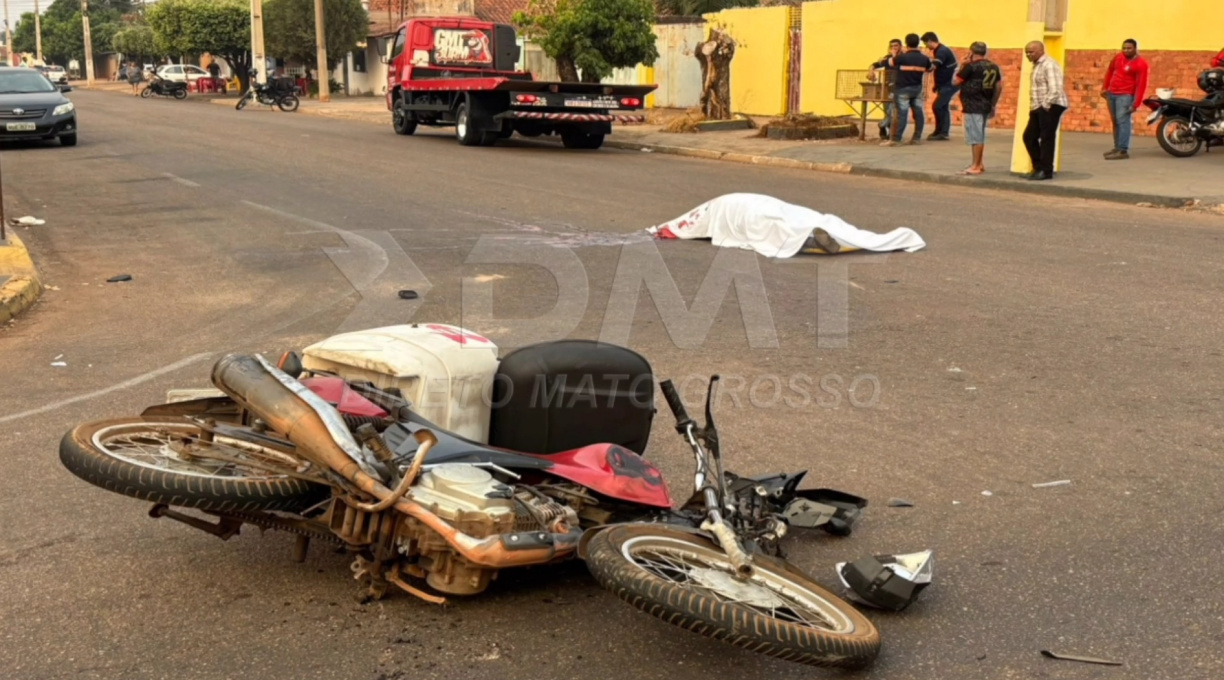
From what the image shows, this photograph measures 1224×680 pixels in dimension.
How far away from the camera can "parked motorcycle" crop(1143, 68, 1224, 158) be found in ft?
56.5

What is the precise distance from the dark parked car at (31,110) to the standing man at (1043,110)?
651 inches

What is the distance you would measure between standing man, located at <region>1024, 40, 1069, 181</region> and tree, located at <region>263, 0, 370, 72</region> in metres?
43.4

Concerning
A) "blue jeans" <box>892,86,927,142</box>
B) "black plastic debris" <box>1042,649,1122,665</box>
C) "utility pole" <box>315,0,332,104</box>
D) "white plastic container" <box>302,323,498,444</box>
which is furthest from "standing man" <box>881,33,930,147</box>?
"utility pole" <box>315,0,332,104</box>

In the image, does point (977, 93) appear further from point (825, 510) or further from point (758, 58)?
point (758, 58)

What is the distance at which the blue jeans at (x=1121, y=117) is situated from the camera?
17.6m

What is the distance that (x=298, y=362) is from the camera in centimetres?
435

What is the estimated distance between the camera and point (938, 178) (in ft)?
56.3

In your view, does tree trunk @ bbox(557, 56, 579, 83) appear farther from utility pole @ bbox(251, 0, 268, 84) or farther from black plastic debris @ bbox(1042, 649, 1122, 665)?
black plastic debris @ bbox(1042, 649, 1122, 665)

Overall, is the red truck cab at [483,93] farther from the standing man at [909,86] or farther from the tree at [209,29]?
the tree at [209,29]

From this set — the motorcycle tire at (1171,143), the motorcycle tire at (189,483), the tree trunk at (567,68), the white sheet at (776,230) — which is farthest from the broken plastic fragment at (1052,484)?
the tree trunk at (567,68)

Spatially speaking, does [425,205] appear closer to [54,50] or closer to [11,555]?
[11,555]

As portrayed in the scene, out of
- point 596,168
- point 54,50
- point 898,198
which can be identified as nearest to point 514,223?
point 898,198

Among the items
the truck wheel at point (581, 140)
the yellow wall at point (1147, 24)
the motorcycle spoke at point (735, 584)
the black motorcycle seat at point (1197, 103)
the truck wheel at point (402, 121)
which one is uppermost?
the yellow wall at point (1147, 24)

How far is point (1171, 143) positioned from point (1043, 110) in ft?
11.3
